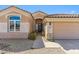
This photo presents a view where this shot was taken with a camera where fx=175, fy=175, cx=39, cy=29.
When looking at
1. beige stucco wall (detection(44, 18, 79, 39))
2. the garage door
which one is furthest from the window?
the garage door

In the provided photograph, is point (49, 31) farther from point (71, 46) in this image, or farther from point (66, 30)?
point (71, 46)

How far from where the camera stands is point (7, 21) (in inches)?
429

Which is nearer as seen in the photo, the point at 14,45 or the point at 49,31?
the point at 14,45

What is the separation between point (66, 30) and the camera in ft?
44.6

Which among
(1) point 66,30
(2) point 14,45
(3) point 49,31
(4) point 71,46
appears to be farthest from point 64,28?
(2) point 14,45

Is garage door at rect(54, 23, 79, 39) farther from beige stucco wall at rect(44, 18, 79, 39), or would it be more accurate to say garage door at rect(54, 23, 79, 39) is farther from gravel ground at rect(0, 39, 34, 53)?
gravel ground at rect(0, 39, 34, 53)

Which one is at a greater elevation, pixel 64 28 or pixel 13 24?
pixel 13 24

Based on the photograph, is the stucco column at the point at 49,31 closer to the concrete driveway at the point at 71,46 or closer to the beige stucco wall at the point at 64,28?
the beige stucco wall at the point at 64,28

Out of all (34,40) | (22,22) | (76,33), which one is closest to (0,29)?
(34,40)

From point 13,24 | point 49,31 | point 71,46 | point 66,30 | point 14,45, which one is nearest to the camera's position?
point 14,45

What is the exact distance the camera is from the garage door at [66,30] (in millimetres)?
13205

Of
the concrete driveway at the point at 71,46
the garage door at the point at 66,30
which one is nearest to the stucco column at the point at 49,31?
the garage door at the point at 66,30

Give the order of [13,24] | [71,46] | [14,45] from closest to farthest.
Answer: [14,45]
[71,46]
[13,24]

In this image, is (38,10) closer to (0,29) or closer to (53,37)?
(0,29)
